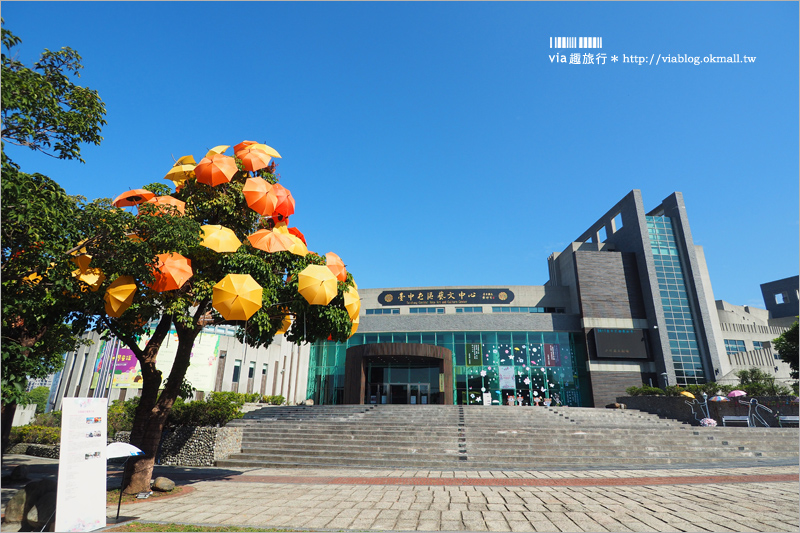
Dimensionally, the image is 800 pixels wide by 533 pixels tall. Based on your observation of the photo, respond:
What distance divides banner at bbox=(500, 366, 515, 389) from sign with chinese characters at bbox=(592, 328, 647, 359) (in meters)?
7.62

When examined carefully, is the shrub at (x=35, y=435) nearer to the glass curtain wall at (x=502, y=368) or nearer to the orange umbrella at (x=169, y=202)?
the orange umbrella at (x=169, y=202)

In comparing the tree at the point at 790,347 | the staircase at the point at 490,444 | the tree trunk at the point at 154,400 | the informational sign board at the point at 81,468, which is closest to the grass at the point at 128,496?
the tree trunk at the point at 154,400

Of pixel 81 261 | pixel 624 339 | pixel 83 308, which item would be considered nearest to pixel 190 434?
pixel 83 308

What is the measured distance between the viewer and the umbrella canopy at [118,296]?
9.38 m

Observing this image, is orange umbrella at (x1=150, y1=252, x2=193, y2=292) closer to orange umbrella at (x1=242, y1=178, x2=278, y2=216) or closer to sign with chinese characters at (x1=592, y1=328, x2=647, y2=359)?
orange umbrella at (x1=242, y1=178, x2=278, y2=216)

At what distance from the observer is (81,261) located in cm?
895

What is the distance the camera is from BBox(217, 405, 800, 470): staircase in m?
15.5

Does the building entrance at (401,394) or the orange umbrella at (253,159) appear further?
the building entrance at (401,394)

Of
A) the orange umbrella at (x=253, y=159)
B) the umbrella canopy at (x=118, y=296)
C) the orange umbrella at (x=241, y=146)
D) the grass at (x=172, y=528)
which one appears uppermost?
the orange umbrella at (x=241, y=146)

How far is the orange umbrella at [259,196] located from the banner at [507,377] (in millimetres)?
30515

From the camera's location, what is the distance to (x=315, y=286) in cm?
1090

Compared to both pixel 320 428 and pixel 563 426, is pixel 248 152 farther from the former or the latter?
pixel 563 426

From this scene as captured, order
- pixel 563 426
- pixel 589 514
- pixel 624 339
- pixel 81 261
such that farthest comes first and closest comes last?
1. pixel 624 339
2. pixel 563 426
3. pixel 81 261
4. pixel 589 514

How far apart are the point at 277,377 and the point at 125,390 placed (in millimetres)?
12397
